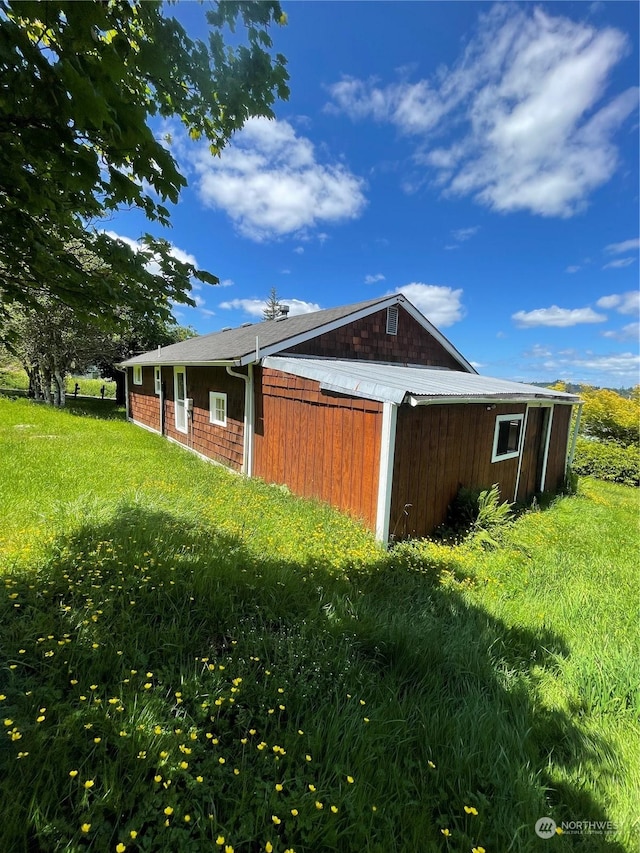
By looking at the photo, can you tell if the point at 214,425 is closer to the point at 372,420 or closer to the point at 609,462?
the point at 372,420

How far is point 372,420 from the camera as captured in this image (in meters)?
5.55

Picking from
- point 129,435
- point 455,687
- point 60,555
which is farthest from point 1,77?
point 129,435

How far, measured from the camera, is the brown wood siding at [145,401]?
14.7m

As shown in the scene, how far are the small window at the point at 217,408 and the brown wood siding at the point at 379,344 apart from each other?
2388mm

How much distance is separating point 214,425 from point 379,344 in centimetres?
524

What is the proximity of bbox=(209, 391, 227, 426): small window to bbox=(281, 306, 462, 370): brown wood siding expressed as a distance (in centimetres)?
239

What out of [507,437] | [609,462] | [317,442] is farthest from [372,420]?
[609,462]

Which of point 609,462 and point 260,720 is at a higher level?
point 260,720

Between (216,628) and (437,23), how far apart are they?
24.3ft

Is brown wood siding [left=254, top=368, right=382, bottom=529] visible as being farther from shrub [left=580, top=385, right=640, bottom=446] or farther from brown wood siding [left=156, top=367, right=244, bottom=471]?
shrub [left=580, top=385, right=640, bottom=446]

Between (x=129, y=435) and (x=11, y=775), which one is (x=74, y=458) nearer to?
(x=129, y=435)

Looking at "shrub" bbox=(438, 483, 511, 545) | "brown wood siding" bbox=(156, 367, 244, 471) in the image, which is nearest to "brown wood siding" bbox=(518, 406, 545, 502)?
"shrub" bbox=(438, 483, 511, 545)

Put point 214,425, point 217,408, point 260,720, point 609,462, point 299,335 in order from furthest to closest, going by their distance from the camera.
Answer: point 609,462 → point 214,425 → point 217,408 → point 299,335 → point 260,720

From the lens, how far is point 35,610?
8.54 ft
